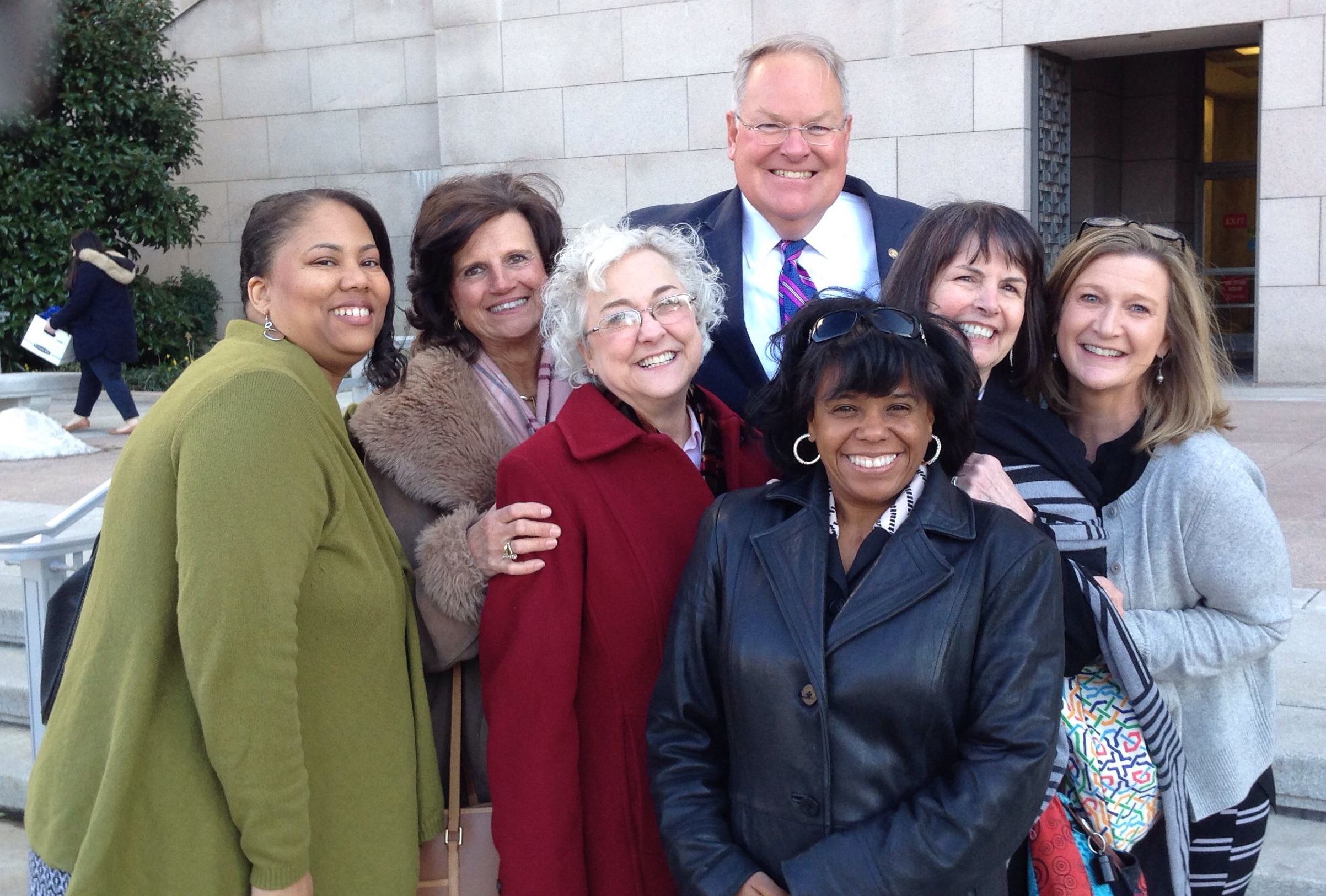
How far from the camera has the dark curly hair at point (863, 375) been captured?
2.08 m

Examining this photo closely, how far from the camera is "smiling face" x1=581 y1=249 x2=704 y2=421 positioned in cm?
250

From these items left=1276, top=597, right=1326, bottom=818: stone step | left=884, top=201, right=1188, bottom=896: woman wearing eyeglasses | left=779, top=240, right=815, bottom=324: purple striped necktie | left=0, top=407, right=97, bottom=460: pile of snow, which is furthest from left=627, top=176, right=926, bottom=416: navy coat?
left=0, top=407, right=97, bottom=460: pile of snow

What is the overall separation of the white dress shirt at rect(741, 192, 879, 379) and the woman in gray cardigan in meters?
0.82

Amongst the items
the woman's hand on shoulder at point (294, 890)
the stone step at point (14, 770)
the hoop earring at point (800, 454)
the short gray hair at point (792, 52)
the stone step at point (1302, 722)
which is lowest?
the stone step at point (14, 770)

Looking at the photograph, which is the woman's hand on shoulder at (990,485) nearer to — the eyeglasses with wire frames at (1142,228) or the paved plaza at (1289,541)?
the paved plaza at (1289,541)

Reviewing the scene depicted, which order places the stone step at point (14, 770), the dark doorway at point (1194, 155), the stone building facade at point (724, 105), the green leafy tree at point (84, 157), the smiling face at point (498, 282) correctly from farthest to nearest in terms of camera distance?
the dark doorway at point (1194, 155)
the green leafy tree at point (84, 157)
the stone building facade at point (724, 105)
the stone step at point (14, 770)
the smiling face at point (498, 282)

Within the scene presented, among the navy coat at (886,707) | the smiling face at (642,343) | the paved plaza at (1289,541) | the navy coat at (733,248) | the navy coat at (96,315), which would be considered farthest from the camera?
Result: the navy coat at (96,315)

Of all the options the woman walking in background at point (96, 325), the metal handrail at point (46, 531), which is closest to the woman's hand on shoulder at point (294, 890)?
the metal handrail at point (46, 531)

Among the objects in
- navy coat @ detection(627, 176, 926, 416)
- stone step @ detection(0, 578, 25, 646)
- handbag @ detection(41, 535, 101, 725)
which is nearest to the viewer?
handbag @ detection(41, 535, 101, 725)

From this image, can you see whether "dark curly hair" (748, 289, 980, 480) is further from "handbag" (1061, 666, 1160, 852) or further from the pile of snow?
the pile of snow

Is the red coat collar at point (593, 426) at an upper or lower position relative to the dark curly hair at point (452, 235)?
lower

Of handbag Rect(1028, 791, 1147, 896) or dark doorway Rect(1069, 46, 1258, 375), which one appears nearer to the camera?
handbag Rect(1028, 791, 1147, 896)

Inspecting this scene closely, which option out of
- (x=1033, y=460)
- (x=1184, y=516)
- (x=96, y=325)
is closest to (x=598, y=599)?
(x=1033, y=460)

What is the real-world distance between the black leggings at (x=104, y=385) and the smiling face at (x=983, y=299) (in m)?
10.1
